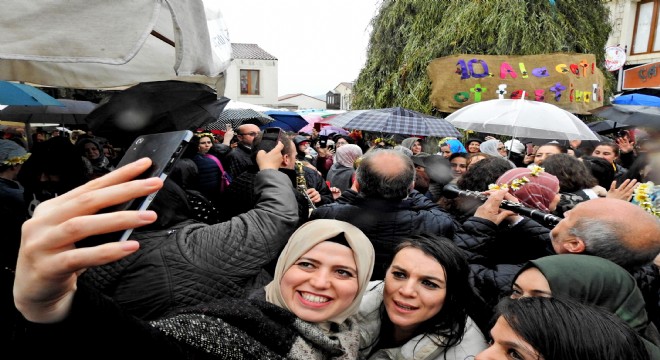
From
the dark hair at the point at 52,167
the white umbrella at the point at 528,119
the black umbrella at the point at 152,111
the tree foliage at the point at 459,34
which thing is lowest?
the dark hair at the point at 52,167

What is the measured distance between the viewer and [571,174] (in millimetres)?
3287

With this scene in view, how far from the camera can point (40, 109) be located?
7410 millimetres

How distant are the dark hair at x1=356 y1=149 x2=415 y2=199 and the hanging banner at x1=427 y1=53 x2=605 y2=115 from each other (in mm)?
8229

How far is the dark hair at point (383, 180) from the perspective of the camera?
2.42m

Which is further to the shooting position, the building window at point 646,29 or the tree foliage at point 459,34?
the building window at point 646,29

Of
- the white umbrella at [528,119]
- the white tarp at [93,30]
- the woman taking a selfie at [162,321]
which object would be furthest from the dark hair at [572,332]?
the white umbrella at [528,119]

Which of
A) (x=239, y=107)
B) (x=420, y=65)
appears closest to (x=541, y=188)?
(x=239, y=107)

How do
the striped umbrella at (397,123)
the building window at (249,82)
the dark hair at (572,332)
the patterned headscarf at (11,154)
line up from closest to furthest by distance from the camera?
the dark hair at (572,332)
the patterned headscarf at (11,154)
the striped umbrella at (397,123)
the building window at (249,82)

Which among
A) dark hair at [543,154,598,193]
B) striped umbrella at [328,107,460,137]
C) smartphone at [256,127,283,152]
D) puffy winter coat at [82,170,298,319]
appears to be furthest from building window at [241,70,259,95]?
puffy winter coat at [82,170,298,319]

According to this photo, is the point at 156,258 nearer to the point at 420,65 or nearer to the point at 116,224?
the point at 116,224

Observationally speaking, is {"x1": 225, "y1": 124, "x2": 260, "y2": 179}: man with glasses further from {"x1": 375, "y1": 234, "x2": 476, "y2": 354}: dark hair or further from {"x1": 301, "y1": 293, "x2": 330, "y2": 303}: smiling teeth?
{"x1": 301, "y1": 293, "x2": 330, "y2": 303}: smiling teeth

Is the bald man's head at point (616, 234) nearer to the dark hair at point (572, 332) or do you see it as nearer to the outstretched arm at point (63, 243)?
the dark hair at point (572, 332)

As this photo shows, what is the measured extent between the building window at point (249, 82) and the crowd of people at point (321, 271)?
3880 centimetres

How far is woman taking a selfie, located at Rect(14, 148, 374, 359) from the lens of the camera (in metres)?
0.61
